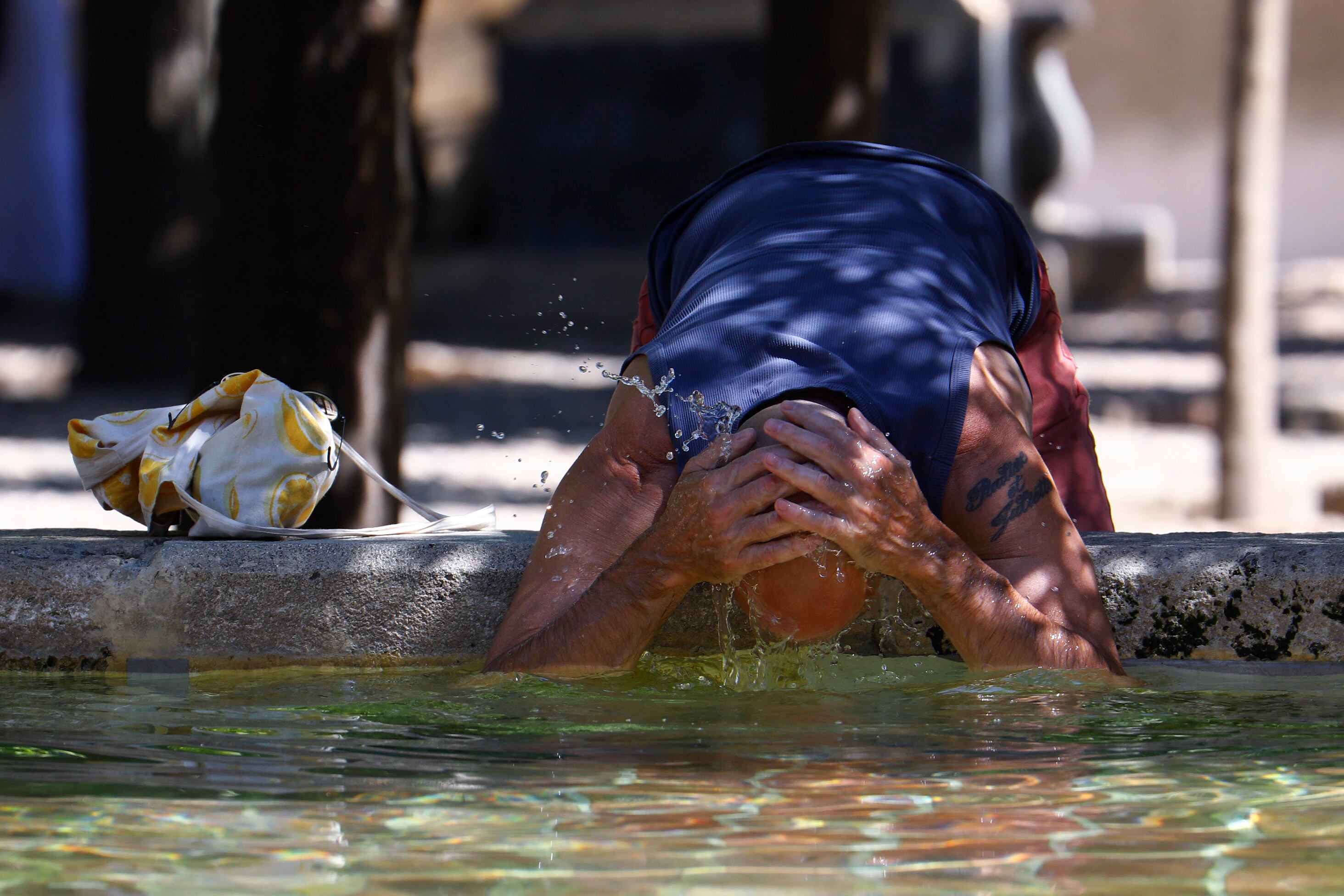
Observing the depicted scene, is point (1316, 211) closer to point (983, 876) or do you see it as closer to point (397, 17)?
point (397, 17)

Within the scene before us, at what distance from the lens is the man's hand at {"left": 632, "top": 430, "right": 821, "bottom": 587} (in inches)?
101

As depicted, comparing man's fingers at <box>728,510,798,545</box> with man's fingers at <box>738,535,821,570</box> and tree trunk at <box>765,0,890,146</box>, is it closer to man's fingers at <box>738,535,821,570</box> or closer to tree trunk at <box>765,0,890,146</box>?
man's fingers at <box>738,535,821,570</box>

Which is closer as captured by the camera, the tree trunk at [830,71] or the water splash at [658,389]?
the water splash at [658,389]

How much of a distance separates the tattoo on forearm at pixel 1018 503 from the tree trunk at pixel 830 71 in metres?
3.82

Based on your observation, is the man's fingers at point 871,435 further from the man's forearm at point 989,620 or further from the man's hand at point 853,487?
the man's forearm at point 989,620

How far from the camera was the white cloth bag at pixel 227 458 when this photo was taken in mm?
3342

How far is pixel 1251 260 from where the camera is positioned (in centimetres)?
674

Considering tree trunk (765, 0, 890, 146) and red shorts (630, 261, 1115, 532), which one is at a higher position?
tree trunk (765, 0, 890, 146)

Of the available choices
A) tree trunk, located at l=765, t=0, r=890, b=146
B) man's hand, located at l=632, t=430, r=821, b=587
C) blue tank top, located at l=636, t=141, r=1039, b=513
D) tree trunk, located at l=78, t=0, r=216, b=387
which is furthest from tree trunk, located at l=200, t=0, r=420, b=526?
tree trunk, located at l=78, t=0, r=216, b=387

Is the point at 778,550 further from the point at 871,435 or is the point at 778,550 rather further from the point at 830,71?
the point at 830,71

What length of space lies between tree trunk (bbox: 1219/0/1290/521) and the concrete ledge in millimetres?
3683

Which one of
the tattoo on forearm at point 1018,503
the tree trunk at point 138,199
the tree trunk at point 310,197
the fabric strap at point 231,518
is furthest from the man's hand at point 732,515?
the tree trunk at point 138,199

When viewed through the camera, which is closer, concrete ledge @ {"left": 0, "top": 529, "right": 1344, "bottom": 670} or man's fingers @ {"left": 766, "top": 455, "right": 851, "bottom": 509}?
man's fingers @ {"left": 766, "top": 455, "right": 851, "bottom": 509}

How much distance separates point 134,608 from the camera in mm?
3289
